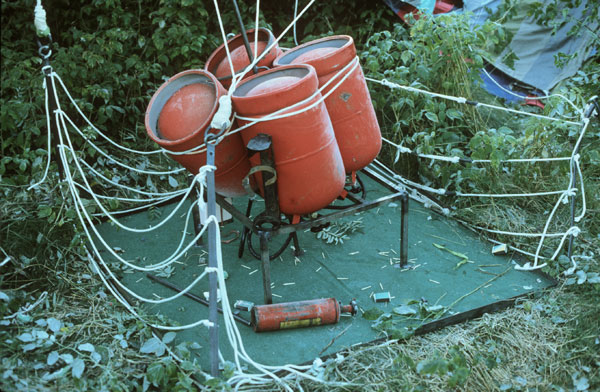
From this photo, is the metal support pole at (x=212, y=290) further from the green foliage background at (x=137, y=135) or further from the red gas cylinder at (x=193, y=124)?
the red gas cylinder at (x=193, y=124)

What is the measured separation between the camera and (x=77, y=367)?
263cm

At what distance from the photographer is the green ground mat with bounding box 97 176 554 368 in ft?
10.0

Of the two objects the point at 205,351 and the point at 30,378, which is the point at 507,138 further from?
the point at 30,378

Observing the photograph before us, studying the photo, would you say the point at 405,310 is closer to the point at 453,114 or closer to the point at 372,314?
the point at 372,314

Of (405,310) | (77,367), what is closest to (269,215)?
(405,310)

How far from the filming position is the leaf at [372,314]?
10.4 ft

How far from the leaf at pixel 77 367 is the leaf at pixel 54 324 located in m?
0.29

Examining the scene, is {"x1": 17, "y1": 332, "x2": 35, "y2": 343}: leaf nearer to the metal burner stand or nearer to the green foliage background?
the green foliage background

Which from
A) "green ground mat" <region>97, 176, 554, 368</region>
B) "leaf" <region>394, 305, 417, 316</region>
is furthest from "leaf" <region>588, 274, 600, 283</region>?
"leaf" <region>394, 305, 417, 316</region>

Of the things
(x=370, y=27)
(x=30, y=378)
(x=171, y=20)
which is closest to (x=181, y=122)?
(x=30, y=378)

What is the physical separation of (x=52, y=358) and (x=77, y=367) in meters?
0.15

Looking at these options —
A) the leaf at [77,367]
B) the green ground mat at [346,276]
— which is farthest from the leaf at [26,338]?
the green ground mat at [346,276]

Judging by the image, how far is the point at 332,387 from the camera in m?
2.74

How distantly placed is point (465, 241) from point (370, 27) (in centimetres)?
260
